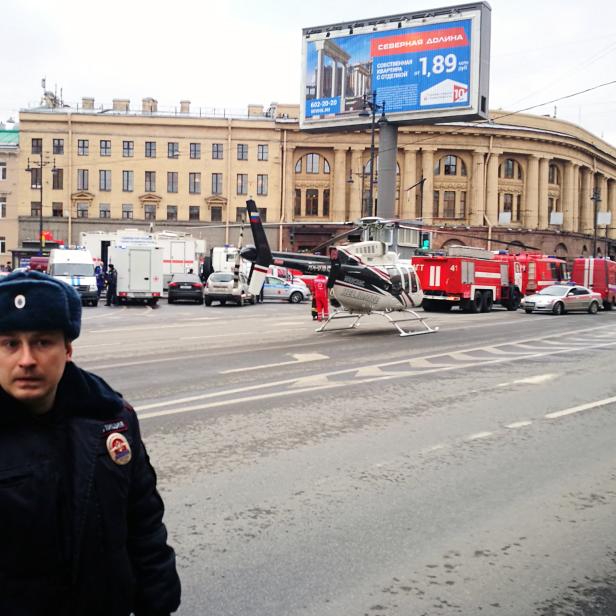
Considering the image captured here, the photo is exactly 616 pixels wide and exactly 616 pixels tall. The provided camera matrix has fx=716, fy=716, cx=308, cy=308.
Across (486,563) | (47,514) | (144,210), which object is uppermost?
(144,210)

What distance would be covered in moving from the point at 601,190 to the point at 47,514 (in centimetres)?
9548

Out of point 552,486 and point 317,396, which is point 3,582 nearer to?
point 552,486

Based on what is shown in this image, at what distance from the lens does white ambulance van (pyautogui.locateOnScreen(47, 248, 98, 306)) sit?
32.1m

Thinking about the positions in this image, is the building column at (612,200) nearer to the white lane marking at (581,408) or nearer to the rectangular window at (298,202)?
the rectangular window at (298,202)

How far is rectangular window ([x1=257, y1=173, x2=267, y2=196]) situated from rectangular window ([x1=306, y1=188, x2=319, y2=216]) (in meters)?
4.36

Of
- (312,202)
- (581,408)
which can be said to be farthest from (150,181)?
(581,408)

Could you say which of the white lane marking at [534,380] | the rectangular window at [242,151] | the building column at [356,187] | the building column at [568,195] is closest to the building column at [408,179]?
the building column at [356,187]

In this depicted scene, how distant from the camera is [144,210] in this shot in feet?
224

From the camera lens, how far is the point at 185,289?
117 feet

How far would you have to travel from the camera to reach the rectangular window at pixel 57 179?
66938 mm

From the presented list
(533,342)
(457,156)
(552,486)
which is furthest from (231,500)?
(457,156)

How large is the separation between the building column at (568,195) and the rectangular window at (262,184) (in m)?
33.0

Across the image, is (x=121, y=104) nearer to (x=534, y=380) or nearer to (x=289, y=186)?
(x=289, y=186)

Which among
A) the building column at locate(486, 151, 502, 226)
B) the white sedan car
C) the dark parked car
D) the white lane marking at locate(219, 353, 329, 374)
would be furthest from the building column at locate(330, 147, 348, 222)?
the white lane marking at locate(219, 353, 329, 374)
